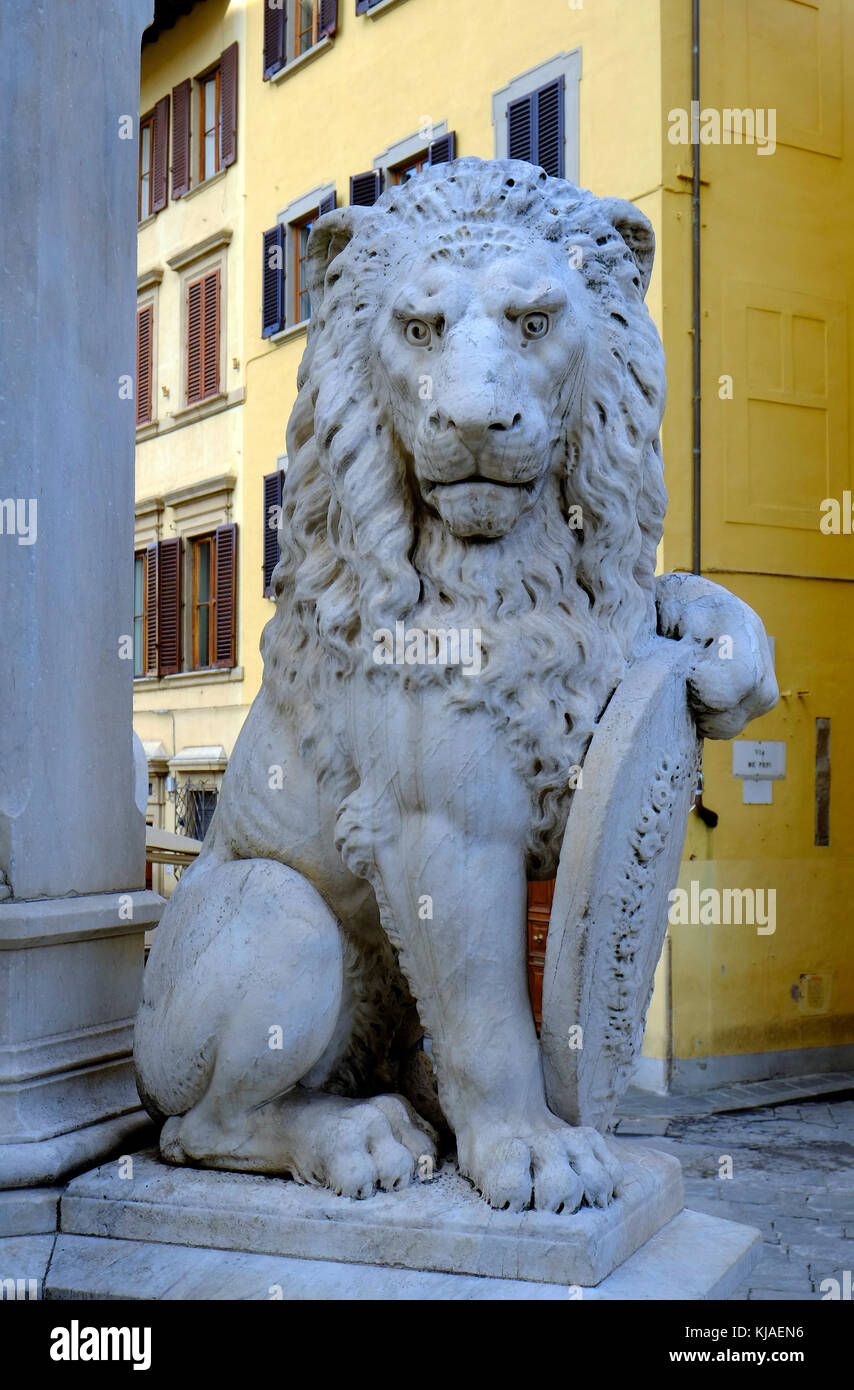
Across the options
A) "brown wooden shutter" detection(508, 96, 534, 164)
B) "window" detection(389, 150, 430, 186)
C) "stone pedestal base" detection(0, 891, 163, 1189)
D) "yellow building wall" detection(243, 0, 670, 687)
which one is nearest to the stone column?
"stone pedestal base" detection(0, 891, 163, 1189)

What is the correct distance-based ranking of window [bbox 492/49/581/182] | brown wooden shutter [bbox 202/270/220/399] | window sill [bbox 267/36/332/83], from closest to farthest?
window [bbox 492/49/581/182] < window sill [bbox 267/36/332/83] < brown wooden shutter [bbox 202/270/220/399]

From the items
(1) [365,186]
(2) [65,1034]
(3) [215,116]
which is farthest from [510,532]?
(3) [215,116]

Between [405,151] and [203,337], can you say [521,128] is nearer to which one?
[405,151]

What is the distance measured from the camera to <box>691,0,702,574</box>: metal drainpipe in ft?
26.1

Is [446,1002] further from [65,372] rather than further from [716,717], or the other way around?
[65,372]

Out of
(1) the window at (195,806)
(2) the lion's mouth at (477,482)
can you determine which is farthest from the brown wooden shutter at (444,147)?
(2) the lion's mouth at (477,482)

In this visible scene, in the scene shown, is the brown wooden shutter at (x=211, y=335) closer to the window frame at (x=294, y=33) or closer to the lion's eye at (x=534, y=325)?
the window frame at (x=294, y=33)

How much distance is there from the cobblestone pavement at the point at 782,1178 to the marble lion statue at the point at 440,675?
77.9 inches

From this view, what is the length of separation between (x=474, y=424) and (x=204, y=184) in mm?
12911

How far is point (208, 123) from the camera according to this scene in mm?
13953

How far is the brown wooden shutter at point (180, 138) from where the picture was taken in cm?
1408

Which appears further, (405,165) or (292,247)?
(292,247)

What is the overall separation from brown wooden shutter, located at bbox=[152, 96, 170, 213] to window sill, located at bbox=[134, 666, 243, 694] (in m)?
4.87

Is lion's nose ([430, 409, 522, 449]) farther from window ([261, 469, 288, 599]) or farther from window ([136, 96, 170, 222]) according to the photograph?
window ([136, 96, 170, 222])
